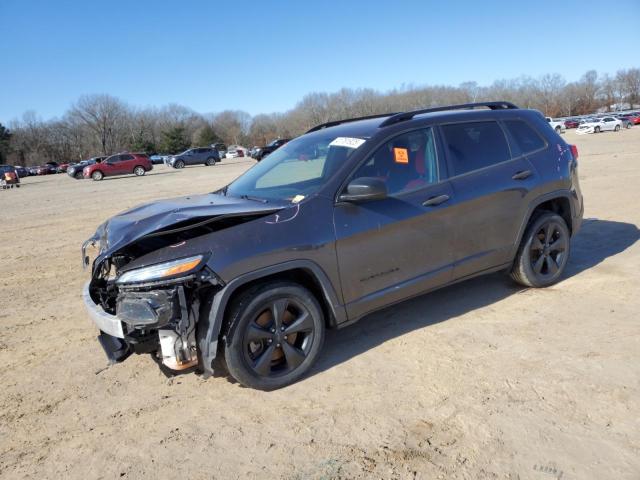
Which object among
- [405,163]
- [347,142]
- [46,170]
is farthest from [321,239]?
[46,170]

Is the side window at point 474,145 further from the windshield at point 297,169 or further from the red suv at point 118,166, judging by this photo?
the red suv at point 118,166

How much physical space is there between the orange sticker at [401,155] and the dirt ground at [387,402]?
1.46 metres

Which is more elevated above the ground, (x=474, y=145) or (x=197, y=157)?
(x=197, y=157)

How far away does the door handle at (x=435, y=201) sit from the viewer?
4066 mm

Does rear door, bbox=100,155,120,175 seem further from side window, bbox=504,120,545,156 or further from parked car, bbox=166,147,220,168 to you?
side window, bbox=504,120,545,156

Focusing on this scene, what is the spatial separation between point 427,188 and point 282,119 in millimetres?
135249

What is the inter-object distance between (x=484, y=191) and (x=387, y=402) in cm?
216

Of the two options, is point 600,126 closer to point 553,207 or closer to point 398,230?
point 553,207

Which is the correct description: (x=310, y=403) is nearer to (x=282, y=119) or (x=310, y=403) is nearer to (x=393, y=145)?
(x=393, y=145)

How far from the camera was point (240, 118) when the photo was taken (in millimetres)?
140000

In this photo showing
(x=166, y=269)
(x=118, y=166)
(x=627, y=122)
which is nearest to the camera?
(x=166, y=269)

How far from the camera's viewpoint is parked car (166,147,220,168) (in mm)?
47500

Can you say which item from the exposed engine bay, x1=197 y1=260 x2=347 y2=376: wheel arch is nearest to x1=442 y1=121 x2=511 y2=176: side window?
x1=197 y1=260 x2=347 y2=376: wheel arch

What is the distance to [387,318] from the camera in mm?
4633
